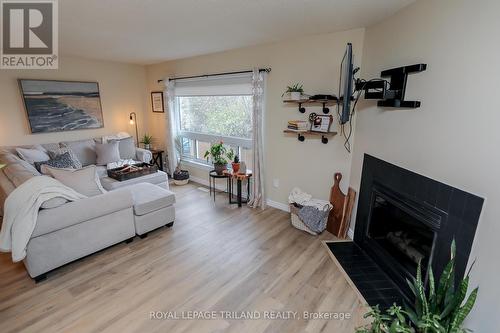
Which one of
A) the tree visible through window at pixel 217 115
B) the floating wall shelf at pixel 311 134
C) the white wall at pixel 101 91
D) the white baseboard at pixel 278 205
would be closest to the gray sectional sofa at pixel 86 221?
the white wall at pixel 101 91

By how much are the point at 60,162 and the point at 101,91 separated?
1.75 metres

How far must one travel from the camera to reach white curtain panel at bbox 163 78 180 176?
15.1 feet

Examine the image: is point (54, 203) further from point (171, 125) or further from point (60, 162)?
point (171, 125)

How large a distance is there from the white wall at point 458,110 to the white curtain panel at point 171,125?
3.71 m

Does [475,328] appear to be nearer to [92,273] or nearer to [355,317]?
[355,317]

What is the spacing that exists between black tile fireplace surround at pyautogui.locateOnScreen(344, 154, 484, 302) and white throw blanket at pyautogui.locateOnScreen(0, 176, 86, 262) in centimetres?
294

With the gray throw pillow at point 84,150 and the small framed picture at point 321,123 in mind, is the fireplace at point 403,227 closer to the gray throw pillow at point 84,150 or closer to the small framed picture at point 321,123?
the small framed picture at point 321,123

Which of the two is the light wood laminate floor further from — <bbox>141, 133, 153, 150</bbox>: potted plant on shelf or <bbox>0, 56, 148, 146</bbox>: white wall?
<bbox>141, 133, 153, 150</bbox>: potted plant on shelf

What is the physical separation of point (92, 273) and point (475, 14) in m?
3.48

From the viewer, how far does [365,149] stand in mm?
2553

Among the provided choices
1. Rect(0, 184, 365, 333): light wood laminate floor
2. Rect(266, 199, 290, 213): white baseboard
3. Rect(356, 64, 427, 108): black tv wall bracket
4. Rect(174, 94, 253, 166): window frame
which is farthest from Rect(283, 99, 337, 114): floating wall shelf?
Rect(0, 184, 365, 333): light wood laminate floor

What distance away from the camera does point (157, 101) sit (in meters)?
5.08

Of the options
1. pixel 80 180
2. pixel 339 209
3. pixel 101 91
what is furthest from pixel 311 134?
pixel 101 91

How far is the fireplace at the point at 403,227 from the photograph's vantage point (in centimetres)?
151
